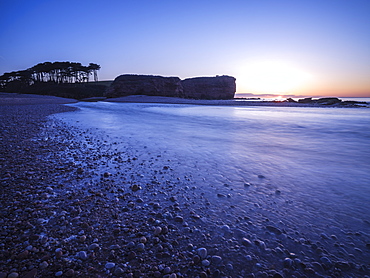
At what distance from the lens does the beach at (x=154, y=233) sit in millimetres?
1362

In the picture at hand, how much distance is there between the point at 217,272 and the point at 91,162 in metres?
2.94

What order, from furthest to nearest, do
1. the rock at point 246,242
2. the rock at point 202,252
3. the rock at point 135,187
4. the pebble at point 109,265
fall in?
the rock at point 135,187
the rock at point 246,242
the rock at point 202,252
the pebble at point 109,265

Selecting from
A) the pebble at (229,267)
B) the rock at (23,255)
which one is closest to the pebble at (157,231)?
the pebble at (229,267)

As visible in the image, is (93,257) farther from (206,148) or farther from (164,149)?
(206,148)

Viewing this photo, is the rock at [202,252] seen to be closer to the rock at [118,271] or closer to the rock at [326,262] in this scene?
the rock at [118,271]

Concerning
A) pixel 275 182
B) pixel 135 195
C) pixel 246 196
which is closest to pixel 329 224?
pixel 246 196

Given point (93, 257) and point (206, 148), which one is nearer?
point (93, 257)

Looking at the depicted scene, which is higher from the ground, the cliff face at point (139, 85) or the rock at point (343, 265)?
the cliff face at point (139, 85)

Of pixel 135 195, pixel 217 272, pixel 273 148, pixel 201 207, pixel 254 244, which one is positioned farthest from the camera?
pixel 273 148

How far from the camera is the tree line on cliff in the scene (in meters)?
59.4

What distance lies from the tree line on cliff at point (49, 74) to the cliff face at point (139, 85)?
23.8m

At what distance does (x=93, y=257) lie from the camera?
1424mm

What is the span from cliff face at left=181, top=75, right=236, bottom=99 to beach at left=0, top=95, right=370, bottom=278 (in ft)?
186

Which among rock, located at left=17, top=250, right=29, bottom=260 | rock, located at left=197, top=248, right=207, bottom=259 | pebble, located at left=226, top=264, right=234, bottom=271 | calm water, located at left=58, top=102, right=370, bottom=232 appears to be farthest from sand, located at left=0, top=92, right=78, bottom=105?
pebble, located at left=226, top=264, right=234, bottom=271
